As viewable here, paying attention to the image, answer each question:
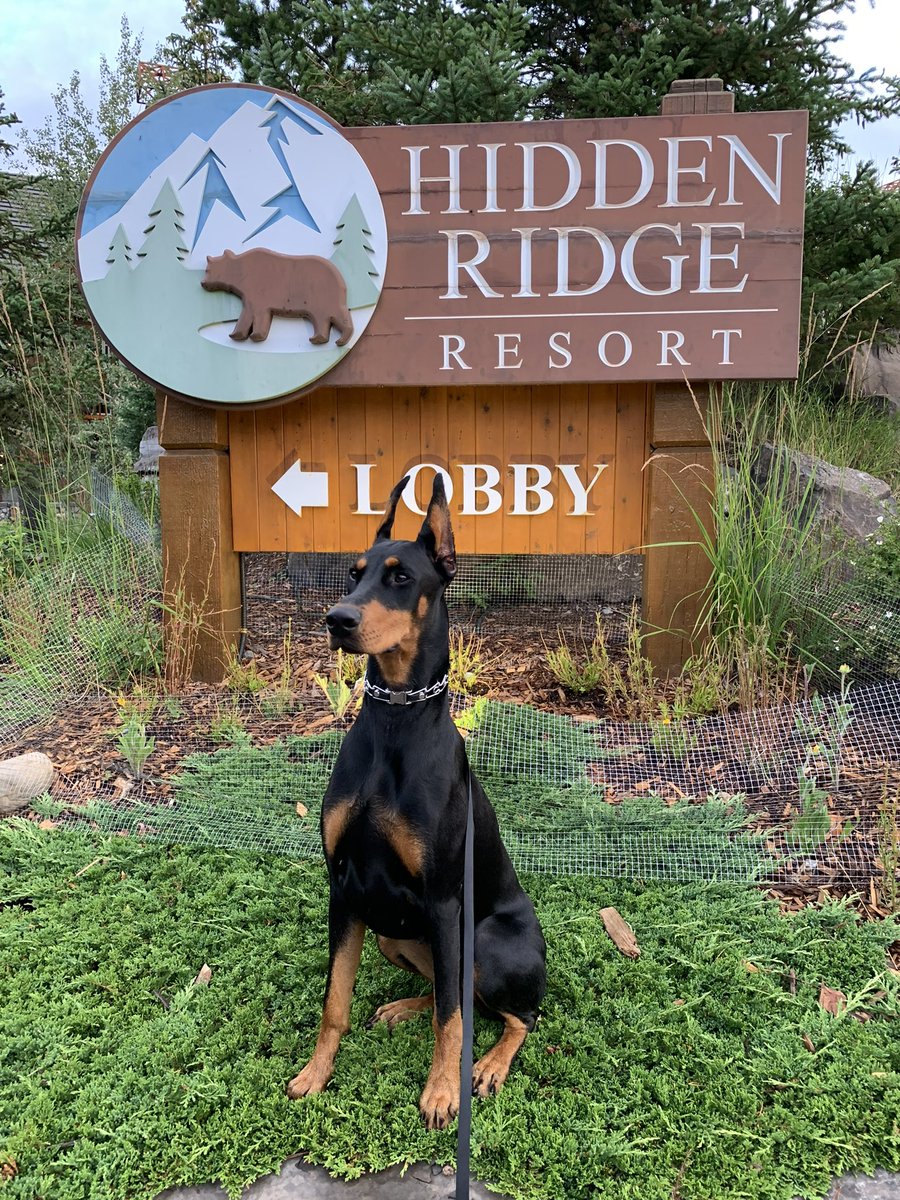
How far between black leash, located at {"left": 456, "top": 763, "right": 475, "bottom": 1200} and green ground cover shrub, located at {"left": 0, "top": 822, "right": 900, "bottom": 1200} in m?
0.32

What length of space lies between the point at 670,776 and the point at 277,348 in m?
2.97

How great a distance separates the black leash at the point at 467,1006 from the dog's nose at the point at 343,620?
23.7 inches

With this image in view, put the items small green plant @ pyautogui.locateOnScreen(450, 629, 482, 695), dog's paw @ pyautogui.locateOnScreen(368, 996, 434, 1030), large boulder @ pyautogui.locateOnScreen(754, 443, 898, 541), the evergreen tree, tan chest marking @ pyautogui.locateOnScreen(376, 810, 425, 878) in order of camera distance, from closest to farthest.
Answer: tan chest marking @ pyautogui.locateOnScreen(376, 810, 425, 878)
dog's paw @ pyautogui.locateOnScreen(368, 996, 434, 1030)
small green plant @ pyautogui.locateOnScreen(450, 629, 482, 695)
large boulder @ pyautogui.locateOnScreen(754, 443, 898, 541)
the evergreen tree

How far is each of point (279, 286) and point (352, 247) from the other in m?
0.45

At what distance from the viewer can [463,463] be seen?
4.67 m

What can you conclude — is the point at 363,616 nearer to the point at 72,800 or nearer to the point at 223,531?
the point at 72,800

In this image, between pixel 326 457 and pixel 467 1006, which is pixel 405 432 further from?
pixel 467 1006

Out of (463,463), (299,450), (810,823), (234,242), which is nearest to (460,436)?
(463,463)

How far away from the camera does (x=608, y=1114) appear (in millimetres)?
1949

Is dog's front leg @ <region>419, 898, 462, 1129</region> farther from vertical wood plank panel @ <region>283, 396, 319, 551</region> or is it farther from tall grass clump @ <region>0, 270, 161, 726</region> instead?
vertical wood plank panel @ <region>283, 396, 319, 551</region>

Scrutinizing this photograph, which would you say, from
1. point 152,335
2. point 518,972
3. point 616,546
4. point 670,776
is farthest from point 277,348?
point 518,972

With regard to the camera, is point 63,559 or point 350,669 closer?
point 350,669

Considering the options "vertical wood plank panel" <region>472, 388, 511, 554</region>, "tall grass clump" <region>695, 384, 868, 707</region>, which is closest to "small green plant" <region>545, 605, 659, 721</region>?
"tall grass clump" <region>695, 384, 868, 707</region>

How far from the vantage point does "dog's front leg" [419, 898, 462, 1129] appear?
A: 1.88 m
